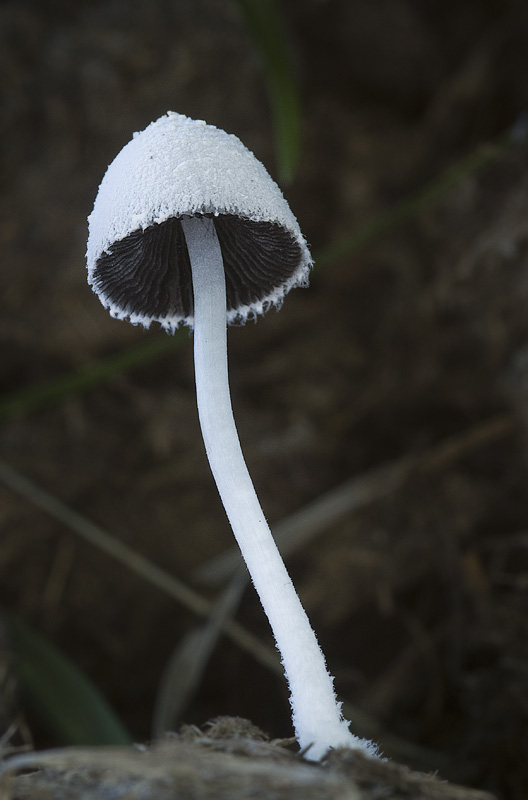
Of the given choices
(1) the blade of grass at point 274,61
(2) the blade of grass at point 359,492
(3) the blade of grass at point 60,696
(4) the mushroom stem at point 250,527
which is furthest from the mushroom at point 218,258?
(2) the blade of grass at point 359,492

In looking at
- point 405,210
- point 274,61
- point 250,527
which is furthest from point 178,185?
point 405,210

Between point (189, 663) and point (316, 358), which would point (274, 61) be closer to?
point (316, 358)

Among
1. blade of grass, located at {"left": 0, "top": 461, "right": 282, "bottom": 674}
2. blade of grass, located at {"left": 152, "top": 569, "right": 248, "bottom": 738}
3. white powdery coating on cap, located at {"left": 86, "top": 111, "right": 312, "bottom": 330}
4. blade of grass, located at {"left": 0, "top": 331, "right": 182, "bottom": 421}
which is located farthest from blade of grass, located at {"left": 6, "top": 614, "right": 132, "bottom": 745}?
white powdery coating on cap, located at {"left": 86, "top": 111, "right": 312, "bottom": 330}

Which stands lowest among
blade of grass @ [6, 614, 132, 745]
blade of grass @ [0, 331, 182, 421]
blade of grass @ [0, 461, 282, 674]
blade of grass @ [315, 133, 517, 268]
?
blade of grass @ [6, 614, 132, 745]

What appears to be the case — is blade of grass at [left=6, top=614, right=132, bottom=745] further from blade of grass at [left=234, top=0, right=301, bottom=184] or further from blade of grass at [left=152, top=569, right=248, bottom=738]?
blade of grass at [left=234, top=0, right=301, bottom=184]

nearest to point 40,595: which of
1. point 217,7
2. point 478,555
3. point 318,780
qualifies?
point 478,555

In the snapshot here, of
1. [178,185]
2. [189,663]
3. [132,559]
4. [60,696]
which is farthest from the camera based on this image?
[132,559]

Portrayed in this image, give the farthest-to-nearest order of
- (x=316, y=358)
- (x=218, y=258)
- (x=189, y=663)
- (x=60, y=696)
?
(x=316, y=358) < (x=189, y=663) < (x=60, y=696) < (x=218, y=258)

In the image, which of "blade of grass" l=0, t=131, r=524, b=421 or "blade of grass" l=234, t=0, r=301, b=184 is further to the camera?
"blade of grass" l=0, t=131, r=524, b=421
